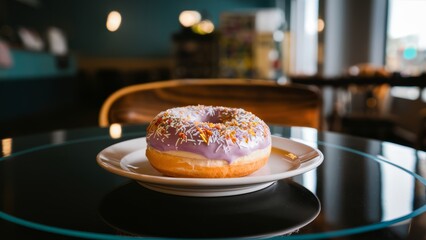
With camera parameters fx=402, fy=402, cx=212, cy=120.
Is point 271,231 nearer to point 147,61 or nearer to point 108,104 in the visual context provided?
point 108,104

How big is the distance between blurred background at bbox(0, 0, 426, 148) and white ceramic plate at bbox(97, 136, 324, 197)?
124 centimetres

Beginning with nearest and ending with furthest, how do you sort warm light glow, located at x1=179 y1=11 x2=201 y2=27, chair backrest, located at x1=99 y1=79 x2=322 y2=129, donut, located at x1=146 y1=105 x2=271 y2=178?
1. donut, located at x1=146 y1=105 x2=271 y2=178
2. chair backrest, located at x1=99 y1=79 x2=322 y2=129
3. warm light glow, located at x1=179 y1=11 x2=201 y2=27

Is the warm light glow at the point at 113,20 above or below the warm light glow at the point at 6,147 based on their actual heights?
above

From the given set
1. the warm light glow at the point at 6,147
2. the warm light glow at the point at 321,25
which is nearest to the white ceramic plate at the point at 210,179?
the warm light glow at the point at 6,147

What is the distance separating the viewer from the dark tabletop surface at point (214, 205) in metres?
0.51

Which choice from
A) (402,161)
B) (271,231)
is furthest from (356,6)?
(271,231)

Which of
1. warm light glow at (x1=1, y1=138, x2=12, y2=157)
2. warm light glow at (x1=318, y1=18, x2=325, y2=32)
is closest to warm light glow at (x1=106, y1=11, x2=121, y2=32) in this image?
warm light glow at (x1=1, y1=138, x2=12, y2=157)

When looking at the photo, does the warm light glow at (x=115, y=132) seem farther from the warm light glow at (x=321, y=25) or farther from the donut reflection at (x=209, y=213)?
the warm light glow at (x=321, y=25)

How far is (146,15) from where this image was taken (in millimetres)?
11664

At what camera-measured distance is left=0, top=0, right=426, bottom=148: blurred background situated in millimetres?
4801

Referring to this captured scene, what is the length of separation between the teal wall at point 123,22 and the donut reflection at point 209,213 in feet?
36.1

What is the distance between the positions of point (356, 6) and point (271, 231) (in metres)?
6.94

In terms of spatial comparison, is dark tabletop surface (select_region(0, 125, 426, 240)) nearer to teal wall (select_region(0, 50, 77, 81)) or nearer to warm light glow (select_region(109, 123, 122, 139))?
warm light glow (select_region(109, 123, 122, 139))

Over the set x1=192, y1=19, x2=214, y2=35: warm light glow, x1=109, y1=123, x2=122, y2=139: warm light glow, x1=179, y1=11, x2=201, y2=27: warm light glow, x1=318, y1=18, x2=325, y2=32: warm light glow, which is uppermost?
x1=179, y1=11, x2=201, y2=27: warm light glow
